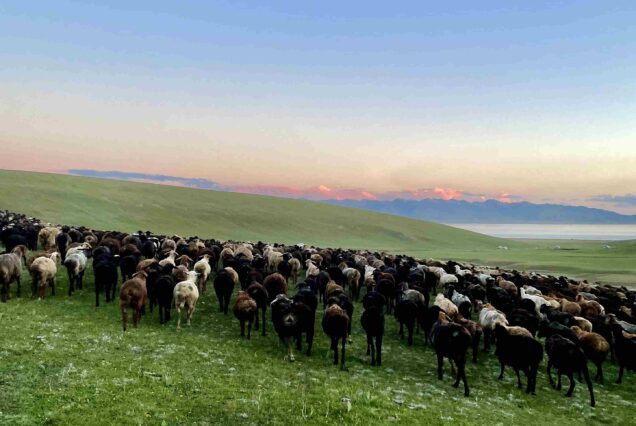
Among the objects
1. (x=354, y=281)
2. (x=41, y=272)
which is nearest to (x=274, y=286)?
(x=354, y=281)

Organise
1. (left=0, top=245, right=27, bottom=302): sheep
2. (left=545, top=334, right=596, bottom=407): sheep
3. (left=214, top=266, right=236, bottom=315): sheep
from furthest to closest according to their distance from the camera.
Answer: (left=214, top=266, right=236, bottom=315): sheep → (left=0, top=245, right=27, bottom=302): sheep → (left=545, top=334, right=596, bottom=407): sheep

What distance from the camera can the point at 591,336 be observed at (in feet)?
46.0

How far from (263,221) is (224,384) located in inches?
3880

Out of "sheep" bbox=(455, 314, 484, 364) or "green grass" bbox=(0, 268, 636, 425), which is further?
"sheep" bbox=(455, 314, 484, 364)

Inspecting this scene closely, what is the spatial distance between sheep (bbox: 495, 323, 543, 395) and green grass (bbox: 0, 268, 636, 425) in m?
0.52

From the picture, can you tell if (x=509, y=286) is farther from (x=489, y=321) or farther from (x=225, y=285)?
(x=225, y=285)

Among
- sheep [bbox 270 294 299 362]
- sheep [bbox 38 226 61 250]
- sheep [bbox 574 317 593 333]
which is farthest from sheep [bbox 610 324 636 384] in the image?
sheep [bbox 38 226 61 250]

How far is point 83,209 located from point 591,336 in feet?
291

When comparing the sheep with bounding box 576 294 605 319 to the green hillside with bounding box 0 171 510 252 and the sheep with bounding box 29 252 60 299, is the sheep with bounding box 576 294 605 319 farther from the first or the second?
the green hillside with bounding box 0 171 510 252

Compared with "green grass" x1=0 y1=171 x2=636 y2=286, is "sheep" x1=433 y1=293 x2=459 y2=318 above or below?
above

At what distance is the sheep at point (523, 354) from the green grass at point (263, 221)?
4438 centimetres

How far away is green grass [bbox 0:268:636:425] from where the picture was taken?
8.86 metres

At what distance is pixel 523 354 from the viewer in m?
12.7

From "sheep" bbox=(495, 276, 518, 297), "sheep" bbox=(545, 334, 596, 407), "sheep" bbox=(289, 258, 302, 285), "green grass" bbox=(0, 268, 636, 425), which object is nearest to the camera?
"green grass" bbox=(0, 268, 636, 425)
